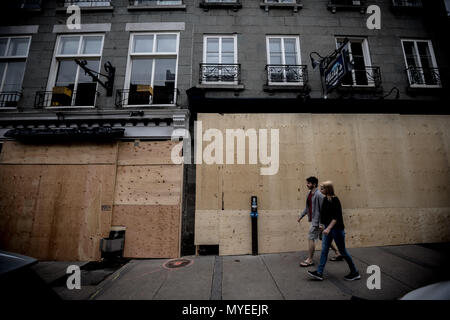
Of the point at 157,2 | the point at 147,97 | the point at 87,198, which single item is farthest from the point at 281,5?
the point at 87,198

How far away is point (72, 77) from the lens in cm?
771

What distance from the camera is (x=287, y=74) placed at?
755 cm

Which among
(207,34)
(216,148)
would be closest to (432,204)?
(216,148)

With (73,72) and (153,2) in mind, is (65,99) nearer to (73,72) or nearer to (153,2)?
(73,72)

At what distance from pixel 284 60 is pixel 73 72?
835 cm

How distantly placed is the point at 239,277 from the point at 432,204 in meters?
7.20

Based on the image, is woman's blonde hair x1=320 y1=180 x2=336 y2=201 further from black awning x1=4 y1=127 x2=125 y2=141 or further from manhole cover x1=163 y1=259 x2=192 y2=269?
black awning x1=4 y1=127 x2=125 y2=141

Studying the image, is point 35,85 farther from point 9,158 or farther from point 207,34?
point 207,34

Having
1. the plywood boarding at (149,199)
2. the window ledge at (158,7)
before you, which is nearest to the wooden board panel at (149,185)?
the plywood boarding at (149,199)

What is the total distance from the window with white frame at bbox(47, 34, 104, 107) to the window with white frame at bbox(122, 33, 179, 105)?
1289 millimetres

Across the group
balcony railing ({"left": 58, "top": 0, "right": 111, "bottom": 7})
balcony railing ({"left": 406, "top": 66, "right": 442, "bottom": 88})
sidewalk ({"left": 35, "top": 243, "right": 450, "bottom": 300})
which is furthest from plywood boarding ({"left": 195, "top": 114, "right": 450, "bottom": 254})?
balcony railing ({"left": 58, "top": 0, "right": 111, "bottom": 7})

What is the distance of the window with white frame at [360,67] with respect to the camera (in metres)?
7.62

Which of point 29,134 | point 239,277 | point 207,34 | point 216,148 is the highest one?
point 207,34

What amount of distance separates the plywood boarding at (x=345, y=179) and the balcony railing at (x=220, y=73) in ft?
4.83
